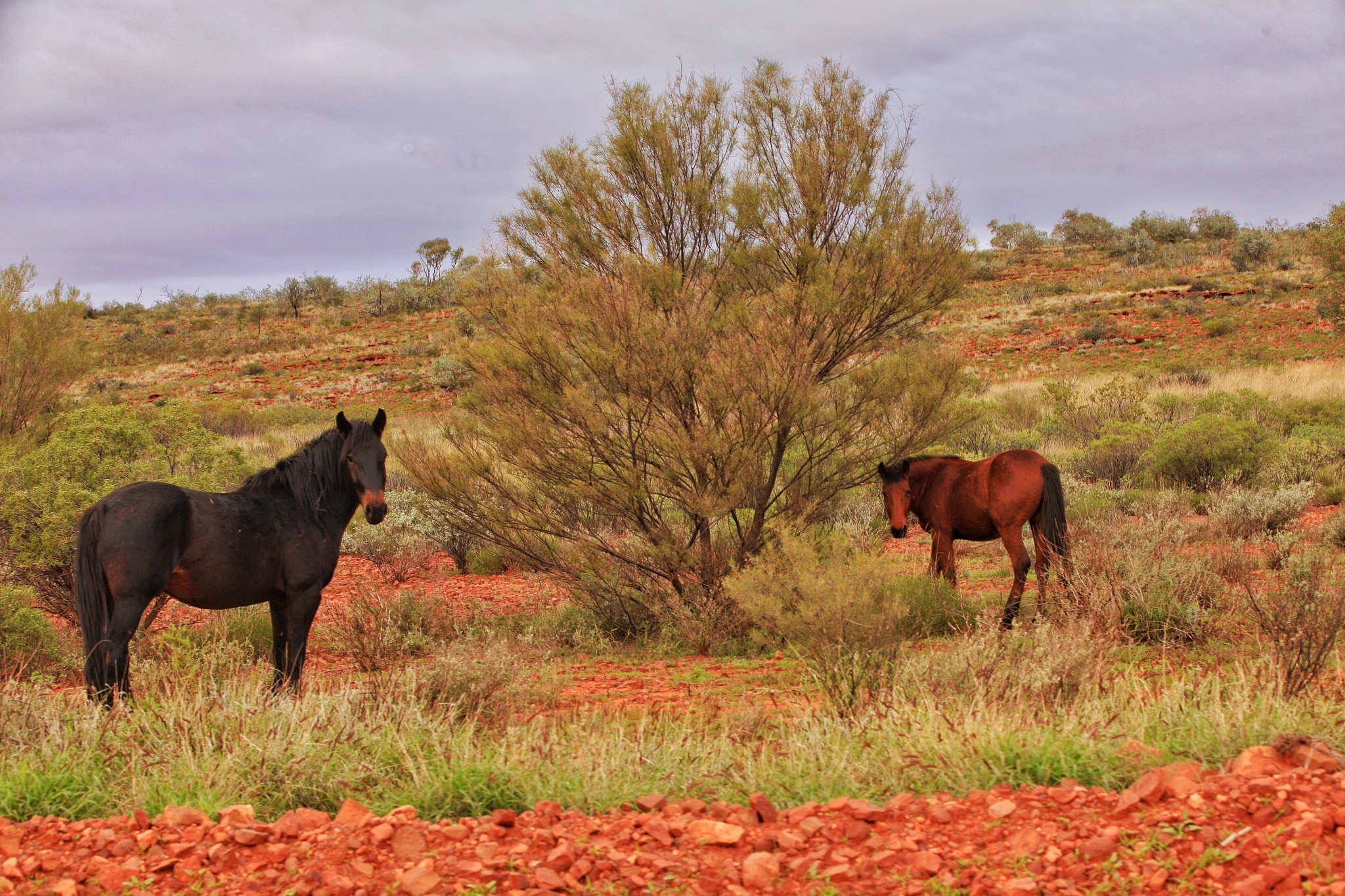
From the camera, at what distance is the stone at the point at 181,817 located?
3785mm

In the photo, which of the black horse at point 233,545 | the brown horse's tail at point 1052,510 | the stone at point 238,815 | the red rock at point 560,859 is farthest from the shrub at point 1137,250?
the stone at point 238,815

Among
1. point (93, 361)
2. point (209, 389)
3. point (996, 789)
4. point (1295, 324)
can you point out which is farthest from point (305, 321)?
point (996, 789)

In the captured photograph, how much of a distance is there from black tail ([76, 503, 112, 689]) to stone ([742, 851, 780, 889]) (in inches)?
176

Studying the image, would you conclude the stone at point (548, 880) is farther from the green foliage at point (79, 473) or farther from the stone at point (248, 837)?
the green foliage at point (79, 473)

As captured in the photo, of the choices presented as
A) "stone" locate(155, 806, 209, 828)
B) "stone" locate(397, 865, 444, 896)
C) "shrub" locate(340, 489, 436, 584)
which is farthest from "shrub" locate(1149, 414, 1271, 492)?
"stone" locate(155, 806, 209, 828)

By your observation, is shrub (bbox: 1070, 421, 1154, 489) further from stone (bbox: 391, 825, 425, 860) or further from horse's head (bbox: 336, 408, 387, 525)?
stone (bbox: 391, 825, 425, 860)

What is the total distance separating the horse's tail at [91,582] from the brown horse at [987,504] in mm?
6513

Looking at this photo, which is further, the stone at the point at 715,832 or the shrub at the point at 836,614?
the shrub at the point at 836,614

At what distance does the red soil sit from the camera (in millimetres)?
3250

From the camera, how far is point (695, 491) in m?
8.46

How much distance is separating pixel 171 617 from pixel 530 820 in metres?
7.45

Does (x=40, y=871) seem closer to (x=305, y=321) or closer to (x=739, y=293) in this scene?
(x=739, y=293)

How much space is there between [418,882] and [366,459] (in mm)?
3835

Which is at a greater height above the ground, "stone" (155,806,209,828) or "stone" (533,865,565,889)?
"stone" (155,806,209,828)
